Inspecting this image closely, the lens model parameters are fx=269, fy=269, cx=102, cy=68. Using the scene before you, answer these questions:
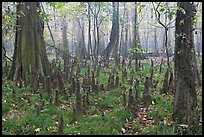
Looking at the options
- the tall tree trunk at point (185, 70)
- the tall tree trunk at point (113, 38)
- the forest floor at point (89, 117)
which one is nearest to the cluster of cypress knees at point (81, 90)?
the forest floor at point (89, 117)

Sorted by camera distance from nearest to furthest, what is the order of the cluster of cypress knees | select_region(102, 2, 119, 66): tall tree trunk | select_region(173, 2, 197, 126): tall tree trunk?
select_region(173, 2, 197, 126): tall tree trunk → the cluster of cypress knees → select_region(102, 2, 119, 66): tall tree trunk

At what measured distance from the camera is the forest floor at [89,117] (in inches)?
185

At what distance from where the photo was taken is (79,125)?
4.94m

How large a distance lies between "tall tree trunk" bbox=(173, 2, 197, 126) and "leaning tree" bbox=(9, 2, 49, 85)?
162 inches

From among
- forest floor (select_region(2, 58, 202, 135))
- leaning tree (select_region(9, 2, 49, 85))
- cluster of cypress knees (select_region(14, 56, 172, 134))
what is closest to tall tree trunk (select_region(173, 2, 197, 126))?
forest floor (select_region(2, 58, 202, 135))

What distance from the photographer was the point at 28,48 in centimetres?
780

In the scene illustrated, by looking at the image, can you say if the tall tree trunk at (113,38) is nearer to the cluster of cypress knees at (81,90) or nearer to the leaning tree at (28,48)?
the cluster of cypress knees at (81,90)

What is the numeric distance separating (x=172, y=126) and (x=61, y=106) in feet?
7.84

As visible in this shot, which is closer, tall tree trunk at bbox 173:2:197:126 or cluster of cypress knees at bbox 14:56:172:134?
tall tree trunk at bbox 173:2:197:126

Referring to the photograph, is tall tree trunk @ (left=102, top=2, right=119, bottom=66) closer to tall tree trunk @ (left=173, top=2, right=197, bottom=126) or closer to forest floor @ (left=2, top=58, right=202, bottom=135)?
forest floor @ (left=2, top=58, right=202, bottom=135)

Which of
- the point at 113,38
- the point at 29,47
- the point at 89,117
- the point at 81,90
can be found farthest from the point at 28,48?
the point at 113,38

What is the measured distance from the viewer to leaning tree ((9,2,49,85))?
7707 millimetres

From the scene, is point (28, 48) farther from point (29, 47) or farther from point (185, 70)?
point (185, 70)

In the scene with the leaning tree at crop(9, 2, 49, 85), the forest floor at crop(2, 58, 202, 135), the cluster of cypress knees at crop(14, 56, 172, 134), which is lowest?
the forest floor at crop(2, 58, 202, 135)
